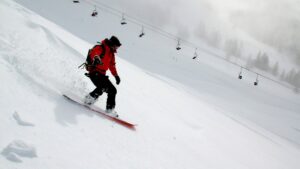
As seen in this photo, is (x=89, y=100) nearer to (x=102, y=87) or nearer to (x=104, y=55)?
(x=102, y=87)

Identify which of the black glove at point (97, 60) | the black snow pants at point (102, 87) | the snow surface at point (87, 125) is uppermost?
the black glove at point (97, 60)

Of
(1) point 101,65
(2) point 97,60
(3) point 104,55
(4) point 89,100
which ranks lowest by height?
(4) point 89,100

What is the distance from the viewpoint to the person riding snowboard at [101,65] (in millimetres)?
7754

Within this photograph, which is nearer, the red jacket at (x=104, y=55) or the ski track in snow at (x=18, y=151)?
the ski track in snow at (x=18, y=151)

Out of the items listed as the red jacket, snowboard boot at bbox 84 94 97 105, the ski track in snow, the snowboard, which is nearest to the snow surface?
the ski track in snow

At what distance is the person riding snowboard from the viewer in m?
7.75

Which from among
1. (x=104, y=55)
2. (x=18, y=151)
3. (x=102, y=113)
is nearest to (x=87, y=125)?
(x=102, y=113)

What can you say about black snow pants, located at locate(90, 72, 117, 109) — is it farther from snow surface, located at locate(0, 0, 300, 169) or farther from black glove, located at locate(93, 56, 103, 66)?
snow surface, located at locate(0, 0, 300, 169)

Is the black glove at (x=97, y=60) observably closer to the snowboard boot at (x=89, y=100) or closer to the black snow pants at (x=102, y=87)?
the black snow pants at (x=102, y=87)

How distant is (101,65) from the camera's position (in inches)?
313

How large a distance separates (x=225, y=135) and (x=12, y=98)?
339 inches

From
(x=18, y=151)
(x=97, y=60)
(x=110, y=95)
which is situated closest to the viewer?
(x=18, y=151)

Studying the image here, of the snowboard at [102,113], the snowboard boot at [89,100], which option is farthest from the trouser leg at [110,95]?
the snowboard boot at [89,100]

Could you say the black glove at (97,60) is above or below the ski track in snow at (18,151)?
above
